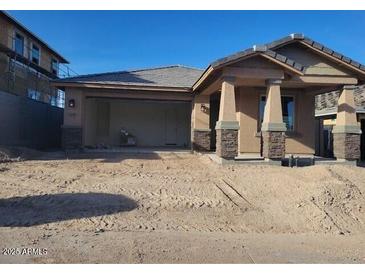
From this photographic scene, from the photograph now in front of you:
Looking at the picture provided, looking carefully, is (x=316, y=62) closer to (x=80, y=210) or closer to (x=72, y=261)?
(x=80, y=210)

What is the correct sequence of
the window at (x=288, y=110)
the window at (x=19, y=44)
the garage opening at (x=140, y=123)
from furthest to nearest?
the window at (x=19, y=44)
the garage opening at (x=140, y=123)
the window at (x=288, y=110)

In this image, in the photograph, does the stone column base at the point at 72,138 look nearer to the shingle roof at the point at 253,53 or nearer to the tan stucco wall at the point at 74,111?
the tan stucco wall at the point at 74,111

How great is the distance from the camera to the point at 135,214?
6930mm

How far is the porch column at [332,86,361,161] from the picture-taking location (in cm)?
1312

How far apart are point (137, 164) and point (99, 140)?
775 cm

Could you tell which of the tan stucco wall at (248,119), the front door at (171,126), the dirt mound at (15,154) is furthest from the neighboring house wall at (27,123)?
the tan stucco wall at (248,119)

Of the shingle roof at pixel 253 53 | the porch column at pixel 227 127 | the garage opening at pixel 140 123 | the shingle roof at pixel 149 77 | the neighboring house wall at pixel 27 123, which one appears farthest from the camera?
the garage opening at pixel 140 123

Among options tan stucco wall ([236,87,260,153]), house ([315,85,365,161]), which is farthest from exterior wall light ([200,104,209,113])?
house ([315,85,365,161])

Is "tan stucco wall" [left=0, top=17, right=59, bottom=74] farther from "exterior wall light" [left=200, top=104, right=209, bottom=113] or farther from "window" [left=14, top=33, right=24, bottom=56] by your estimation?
"exterior wall light" [left=200, top=104, right=209, bottom=113]

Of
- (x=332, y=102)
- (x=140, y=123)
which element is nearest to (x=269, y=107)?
(x=140, y=123)

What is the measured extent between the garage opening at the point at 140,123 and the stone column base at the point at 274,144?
26.2 feet

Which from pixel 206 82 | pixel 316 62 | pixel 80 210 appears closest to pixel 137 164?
pixel 206 82

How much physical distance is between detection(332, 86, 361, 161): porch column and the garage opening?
27.6 feet

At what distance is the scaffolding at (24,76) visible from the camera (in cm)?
2091
